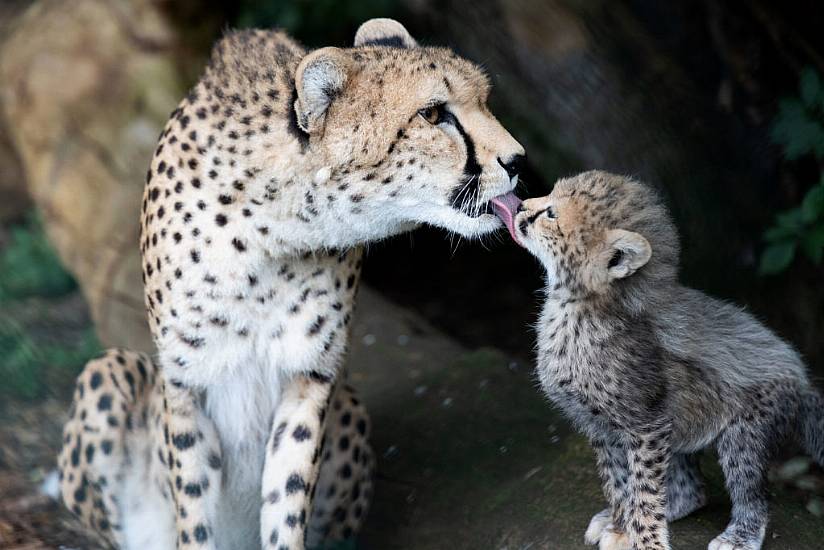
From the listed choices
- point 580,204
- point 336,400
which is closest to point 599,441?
point 580,204

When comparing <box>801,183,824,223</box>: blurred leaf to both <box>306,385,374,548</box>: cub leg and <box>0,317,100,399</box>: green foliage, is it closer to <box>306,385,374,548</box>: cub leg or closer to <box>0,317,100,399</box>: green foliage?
<box>306,385,374,548</box>: cub leg

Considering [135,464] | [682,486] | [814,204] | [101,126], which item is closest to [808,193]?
[814,204]

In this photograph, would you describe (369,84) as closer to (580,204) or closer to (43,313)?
(580,204)

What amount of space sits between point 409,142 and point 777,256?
160 cm

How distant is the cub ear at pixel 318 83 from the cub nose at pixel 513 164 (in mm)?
482

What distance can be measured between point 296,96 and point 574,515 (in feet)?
4.93

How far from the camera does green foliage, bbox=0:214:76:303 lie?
19.6ft

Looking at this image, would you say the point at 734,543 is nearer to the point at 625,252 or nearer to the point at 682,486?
the point at 682,486

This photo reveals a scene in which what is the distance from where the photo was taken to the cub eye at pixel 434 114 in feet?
10.0

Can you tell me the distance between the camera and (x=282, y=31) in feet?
11.4

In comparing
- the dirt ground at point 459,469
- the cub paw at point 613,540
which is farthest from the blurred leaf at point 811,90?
the cub paw at point 613,540

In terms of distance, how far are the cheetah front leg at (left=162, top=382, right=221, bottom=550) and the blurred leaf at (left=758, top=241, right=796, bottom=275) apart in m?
2.01

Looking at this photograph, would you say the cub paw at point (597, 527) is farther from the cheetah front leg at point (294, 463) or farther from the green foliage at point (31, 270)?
the green foliage at point (31, 270)

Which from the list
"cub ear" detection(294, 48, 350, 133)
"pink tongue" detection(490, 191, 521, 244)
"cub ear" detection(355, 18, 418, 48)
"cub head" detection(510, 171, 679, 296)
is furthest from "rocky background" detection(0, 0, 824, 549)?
"cub ear" detection(294, 48, 350, 133)
